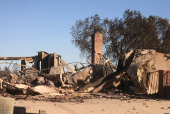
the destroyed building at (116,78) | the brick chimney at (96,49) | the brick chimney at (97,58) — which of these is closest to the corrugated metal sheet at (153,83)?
the destroyed building at (116,78)

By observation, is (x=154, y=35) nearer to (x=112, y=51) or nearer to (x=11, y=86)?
(x=112, y=51)

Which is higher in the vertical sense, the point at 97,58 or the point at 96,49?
the point at 96,49

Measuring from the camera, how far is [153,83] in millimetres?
12195

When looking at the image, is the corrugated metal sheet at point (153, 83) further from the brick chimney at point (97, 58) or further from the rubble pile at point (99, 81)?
the brick chimney at point (97, 58)

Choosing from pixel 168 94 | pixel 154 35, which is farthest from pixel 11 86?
pixel 154 35

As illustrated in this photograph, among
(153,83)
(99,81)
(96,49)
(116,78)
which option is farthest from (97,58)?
(153,83)

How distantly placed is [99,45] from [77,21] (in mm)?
13985

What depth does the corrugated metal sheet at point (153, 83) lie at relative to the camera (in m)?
12.1

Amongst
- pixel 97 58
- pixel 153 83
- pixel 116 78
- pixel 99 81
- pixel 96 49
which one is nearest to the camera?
pixel 153 83

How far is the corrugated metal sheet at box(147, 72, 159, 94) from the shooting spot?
1209 cm

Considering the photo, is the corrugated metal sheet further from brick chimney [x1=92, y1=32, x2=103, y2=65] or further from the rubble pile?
brick chimney [x1=92, y1=32, x2=103, y2=65]

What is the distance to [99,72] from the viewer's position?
16.6 meters

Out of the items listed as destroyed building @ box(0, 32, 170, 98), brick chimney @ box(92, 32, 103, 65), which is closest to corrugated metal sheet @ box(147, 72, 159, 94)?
destroyed building @ box(0, 32, 170, 98)

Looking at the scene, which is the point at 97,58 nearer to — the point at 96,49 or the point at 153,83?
the point at 96,49
